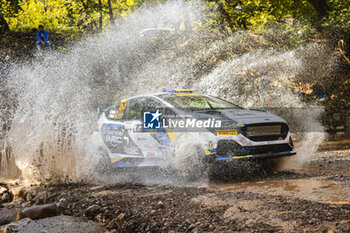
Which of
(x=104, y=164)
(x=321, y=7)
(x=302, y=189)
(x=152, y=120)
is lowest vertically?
(x=302, y=189)

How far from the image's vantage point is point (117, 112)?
7.36 metres

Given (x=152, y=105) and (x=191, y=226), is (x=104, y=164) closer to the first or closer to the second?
(x=152, y=105)

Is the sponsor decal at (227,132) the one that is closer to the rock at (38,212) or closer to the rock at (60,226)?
the rock at (60,226)

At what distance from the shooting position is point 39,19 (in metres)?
18.0

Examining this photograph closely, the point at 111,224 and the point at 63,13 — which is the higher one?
the point at 63,13

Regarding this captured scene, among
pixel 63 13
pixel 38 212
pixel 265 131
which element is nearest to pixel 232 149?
pixel 265 131

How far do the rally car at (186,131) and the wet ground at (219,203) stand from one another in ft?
1.59

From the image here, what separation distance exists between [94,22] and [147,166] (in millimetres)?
10432

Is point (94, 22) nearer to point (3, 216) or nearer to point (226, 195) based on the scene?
point (3, 216)

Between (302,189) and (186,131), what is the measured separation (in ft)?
6.33

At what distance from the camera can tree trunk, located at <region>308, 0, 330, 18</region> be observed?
14.0m

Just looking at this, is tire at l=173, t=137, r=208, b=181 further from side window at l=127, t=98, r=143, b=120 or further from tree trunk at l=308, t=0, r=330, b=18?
tree trunk at l=308, t=0, r=330, b=18

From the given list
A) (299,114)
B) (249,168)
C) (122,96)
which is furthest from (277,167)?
(122,96)

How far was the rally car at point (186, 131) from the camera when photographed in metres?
5.86
